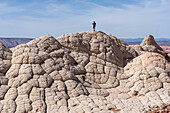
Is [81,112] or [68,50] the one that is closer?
[81,112]

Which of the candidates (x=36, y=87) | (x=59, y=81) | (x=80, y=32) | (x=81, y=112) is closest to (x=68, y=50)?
(x=80, y=32)

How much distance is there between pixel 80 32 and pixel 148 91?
6.06 m

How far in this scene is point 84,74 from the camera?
41.3 ft

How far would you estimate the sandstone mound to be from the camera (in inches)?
391

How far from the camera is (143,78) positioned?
12.6 m

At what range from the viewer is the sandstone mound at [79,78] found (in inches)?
391

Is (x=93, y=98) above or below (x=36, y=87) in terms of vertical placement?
below

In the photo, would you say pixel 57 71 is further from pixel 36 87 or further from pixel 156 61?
pixel 156 61

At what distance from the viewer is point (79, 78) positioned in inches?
475

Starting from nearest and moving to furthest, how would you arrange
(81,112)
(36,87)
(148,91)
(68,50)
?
(81,112) < (36,87) < (148,91) < (68,50)

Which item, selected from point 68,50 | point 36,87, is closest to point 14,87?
point 36,87

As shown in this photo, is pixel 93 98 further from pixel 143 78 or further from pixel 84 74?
pixel 143 78

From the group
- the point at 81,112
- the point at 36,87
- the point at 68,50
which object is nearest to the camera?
the point at 81,112

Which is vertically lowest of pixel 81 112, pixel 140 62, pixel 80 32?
pixel 81 112
